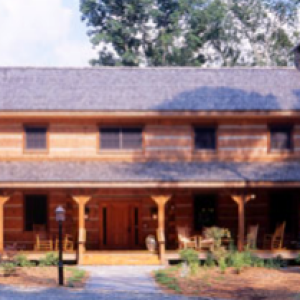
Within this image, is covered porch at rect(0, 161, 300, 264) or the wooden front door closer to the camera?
covered porch at rect(0, 161, 300, 264)

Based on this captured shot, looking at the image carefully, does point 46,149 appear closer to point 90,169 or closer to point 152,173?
point 90,169

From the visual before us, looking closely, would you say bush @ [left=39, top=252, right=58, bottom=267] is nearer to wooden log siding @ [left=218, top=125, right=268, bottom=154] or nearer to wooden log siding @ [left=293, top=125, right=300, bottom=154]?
wooden log siding @ [left=218, top=125, right=268, bottom=154]

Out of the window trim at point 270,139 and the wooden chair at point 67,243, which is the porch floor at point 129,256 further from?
the window trim at point 270,139

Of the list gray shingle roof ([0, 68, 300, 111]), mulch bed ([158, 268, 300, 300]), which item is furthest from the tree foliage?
mulch bed ([158, 268, 300, 300])

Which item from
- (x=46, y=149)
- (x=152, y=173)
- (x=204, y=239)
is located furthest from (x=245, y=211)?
(x=46, y=149)

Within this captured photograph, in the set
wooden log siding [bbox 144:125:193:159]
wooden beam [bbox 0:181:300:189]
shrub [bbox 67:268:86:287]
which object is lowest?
shrub [bbox 67:268:86:287]

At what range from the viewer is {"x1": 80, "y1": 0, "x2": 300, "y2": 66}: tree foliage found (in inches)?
1784

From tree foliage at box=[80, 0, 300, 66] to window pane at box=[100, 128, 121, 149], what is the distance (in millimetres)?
20644

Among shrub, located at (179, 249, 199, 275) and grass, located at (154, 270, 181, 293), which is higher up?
shrub, located at (179, 249, 199, 275)

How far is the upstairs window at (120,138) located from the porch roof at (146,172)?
77 centimetres

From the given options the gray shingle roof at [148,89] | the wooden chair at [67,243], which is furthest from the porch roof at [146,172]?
the wooden chair at [67,243]

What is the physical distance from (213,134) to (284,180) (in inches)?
146

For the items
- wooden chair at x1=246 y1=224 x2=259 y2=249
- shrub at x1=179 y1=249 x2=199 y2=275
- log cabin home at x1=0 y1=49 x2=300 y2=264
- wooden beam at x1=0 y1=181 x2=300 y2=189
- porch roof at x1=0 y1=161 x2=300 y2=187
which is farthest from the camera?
log cabin home at x1=0 y1=49 x2=300 y2=264

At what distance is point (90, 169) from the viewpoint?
23.1 meters
